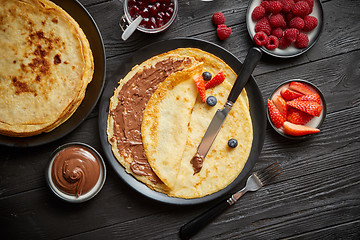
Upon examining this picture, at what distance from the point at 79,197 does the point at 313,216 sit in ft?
6.47

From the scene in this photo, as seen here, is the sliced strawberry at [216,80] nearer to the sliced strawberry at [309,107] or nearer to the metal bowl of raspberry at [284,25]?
the metal bowl of raspberry at [284,25]

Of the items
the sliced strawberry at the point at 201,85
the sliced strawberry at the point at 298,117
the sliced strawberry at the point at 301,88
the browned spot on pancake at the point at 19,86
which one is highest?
the browned spot on pancake at the point at 19,86

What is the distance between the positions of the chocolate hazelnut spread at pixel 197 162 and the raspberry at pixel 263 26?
45.6 inches

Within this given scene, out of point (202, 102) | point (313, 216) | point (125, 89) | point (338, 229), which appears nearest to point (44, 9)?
point (125, 89)

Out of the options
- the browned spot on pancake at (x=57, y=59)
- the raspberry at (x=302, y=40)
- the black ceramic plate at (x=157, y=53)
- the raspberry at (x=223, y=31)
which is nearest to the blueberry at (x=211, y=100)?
the black ceramic plate at (x=157, y=53)

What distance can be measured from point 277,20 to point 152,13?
1.03 m

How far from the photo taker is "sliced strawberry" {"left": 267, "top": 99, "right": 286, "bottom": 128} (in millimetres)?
2375

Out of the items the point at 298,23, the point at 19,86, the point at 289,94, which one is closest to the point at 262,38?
the point at 298,23

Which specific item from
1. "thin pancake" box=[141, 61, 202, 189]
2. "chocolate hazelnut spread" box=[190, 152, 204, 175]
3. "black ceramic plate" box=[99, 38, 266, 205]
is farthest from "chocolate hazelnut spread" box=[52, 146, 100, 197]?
"chocolate hazelnut spread" box=[190, 152, 204, 175]

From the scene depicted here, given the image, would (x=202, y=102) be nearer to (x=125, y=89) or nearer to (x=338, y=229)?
(x=125, y=89)

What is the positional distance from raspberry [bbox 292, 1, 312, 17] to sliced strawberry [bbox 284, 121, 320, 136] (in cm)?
92

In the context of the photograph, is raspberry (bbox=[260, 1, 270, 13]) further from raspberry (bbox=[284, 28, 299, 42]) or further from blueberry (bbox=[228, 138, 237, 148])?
blueberry (bbox=[228, 138, 237, 148])

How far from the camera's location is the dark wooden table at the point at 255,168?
2383mm

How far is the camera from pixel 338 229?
2.51 m
